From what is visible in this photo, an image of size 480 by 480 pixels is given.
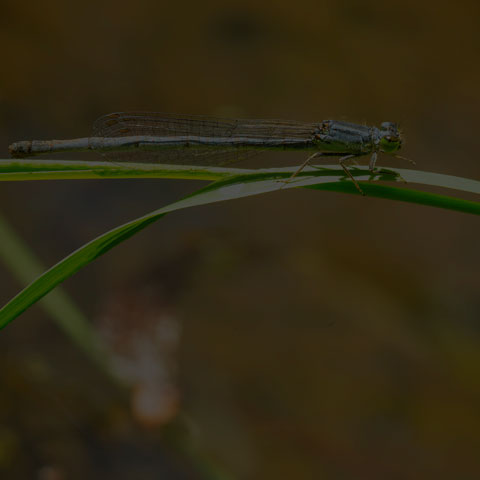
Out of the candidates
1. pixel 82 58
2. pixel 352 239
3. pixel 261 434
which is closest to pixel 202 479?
pixel 261 434

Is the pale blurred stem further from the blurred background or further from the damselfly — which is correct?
the damselfly

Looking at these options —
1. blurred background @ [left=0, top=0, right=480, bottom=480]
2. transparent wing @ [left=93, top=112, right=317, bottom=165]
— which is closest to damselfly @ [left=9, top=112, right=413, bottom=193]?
transparent wing @ [left=93, top=112, right=317, bottom=165]

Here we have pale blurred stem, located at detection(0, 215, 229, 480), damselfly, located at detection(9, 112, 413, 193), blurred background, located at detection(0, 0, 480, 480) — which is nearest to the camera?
damselfly, located at detection(9, 112, 413, 193)

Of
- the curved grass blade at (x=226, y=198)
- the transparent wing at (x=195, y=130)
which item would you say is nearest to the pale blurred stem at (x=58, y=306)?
the transparent wing at (x=195, y=130)

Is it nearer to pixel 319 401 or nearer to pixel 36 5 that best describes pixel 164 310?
pixel 319 401

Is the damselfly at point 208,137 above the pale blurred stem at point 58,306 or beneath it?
above

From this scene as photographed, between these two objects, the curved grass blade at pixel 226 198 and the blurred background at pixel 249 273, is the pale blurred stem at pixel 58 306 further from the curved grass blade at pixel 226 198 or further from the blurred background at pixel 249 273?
the curved grass blade at pixel 226 198

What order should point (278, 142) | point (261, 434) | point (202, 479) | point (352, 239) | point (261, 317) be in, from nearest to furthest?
point (278, 142) < point (202, 479) < point (261, 434) < point (261, 317) < point (352, 239)

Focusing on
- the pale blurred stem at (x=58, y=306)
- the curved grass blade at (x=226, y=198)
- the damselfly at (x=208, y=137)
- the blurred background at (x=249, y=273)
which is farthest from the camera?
the blurred background at (x=249, y=273)
